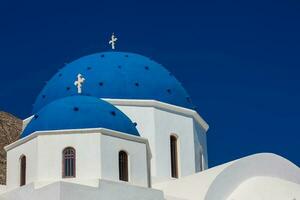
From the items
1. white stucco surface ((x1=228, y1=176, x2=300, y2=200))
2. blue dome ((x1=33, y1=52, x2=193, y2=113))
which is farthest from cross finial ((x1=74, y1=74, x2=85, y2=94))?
Answer: white stucco surface ((x1=228, y1=176, x2=300, y2=200))

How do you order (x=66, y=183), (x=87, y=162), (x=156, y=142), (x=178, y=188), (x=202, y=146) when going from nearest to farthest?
(x=66, y=183)
(x=87, y=162)
(x=178, y=188)
(x=156, y=142)
(x=202, y=146)

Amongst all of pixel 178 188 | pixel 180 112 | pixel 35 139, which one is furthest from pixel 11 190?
pixel 180 112

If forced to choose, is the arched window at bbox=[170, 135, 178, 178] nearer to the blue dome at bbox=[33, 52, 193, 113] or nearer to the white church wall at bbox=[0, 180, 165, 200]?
the blue dome at bbox=[33, 52, 193, 113]

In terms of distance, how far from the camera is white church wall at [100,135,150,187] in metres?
20.1

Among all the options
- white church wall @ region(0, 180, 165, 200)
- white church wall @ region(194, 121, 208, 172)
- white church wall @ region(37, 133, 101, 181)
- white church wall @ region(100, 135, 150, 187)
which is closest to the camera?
white church wall @ region(0, 180, 165, 200)

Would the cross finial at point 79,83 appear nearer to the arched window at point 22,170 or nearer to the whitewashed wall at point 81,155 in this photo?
the whitewashed wall at point 81,155

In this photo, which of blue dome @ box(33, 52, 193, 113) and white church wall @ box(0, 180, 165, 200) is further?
blue dome @ box(33, 52, 193, 113)

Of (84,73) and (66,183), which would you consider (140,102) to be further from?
(66,183)

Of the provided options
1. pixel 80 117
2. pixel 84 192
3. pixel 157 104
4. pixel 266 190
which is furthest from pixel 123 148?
pixel 266 190

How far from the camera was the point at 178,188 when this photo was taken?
22.0m

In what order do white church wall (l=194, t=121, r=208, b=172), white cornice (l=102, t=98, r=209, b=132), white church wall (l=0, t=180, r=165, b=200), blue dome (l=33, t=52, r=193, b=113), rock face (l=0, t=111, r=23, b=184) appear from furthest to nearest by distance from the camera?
1. rock face (l=0, t=111, r=23, b=184)
2. white church wall (l=194, t=121, r=208, b=172)
3. blue dome (l=33, t=52, r=193, b=113)
4. white cornice (l=102, t=98, r=209, b=132)
5. white church wall (l=0, t=180, r=165, b=200)

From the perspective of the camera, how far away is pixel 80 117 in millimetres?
20578

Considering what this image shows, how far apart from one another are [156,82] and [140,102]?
116 centimetres

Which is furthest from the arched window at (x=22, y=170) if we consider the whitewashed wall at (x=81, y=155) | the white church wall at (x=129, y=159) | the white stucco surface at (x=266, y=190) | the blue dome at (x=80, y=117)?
the white stucco surface at (x=266, y=190)
